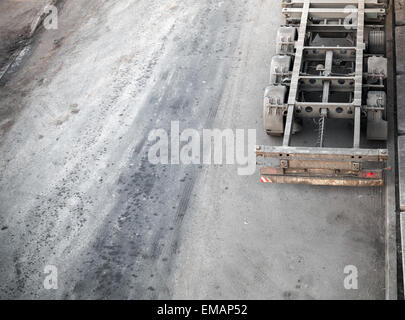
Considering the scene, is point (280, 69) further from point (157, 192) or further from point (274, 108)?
point (157, 192)

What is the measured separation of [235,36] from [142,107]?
319 centimetres

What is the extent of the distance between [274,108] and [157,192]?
8.36 ft

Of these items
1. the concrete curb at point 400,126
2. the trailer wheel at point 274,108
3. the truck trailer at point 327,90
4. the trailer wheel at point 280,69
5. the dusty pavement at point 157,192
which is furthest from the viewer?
the trailer wheel at point 280,69

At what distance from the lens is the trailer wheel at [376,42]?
1177 centimetres

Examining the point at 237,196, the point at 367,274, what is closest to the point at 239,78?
the point at 237,196

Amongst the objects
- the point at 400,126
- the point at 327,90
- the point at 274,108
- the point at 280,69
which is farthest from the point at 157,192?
the point at 400,126

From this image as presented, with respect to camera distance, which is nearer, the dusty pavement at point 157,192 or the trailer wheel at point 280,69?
the dusty pavement at point 157,192

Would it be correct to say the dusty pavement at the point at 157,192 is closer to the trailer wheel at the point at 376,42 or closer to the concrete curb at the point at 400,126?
the concrete curb at the point at 400,126

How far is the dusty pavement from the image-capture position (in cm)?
888

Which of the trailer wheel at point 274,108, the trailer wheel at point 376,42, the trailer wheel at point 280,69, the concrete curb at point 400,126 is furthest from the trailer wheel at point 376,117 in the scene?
the trailer wheel at point 376,42

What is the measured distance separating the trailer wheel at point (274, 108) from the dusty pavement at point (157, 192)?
40cm

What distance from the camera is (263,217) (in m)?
9.62

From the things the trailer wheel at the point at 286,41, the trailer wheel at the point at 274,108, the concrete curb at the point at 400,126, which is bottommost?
the concrete curb at the point at 400,126
